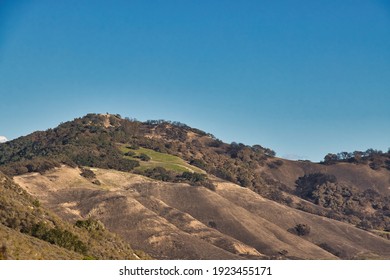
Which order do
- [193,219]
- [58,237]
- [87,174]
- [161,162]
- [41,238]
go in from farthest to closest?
1. [161,162]
2. [87,174]
3. [193,219]
4. [58,237]
5. [41,238]

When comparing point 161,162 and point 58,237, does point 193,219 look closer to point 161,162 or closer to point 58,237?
point 58,237

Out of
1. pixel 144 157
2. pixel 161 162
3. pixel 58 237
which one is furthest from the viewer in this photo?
pixel 161 162

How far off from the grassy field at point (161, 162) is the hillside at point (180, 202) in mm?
335

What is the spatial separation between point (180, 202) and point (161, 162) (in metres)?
46.7

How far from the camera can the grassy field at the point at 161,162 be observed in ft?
503

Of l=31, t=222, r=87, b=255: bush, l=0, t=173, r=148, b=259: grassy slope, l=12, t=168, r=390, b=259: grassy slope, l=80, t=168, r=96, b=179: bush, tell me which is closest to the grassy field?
l=12, t=168, r=390, b=259: grassy slope

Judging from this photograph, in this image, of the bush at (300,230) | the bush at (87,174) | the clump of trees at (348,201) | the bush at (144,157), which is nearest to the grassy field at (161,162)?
the bush at (144,157)

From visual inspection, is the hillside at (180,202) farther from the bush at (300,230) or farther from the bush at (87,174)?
the bush at (87,174)

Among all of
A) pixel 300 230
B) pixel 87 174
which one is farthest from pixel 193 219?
pixel 87 174

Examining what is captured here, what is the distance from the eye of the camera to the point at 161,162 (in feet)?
527

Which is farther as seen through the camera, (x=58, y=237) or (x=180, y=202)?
(x=180, y=202)

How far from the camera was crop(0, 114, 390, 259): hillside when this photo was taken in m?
89.5

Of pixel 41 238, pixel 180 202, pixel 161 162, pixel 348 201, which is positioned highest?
pixel 161 162
